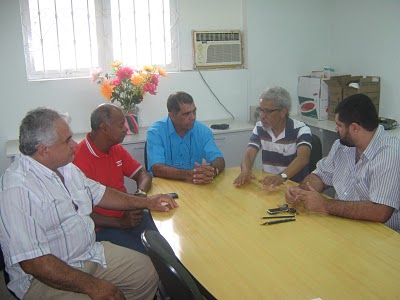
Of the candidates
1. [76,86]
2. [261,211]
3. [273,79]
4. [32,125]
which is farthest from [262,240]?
[273,79]

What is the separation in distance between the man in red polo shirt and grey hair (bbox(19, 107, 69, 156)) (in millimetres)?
756

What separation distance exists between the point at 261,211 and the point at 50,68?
270cm

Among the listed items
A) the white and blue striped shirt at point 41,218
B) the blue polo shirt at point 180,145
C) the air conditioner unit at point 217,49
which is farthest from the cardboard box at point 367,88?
the white and blue striped shirt at point 41,218

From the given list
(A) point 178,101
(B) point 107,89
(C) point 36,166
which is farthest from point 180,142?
(C) point 36,166

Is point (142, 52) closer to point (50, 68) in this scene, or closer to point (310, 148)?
point (50, 68)

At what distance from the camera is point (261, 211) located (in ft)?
6.92

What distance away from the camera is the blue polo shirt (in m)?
3.04

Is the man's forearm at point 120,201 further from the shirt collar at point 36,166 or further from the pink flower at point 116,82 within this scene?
the pink flower at point 116,82

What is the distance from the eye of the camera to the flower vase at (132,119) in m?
3.84

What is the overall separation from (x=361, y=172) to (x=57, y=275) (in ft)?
5.03

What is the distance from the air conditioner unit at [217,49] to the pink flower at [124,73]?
0.84 meters

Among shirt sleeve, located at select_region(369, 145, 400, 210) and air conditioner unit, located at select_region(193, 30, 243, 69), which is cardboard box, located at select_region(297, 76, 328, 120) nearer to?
air conditioner unit, located at select_region(193, 30, 243, 69)

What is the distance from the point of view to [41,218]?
1737 mm

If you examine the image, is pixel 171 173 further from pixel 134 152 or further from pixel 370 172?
pixel 370 172
